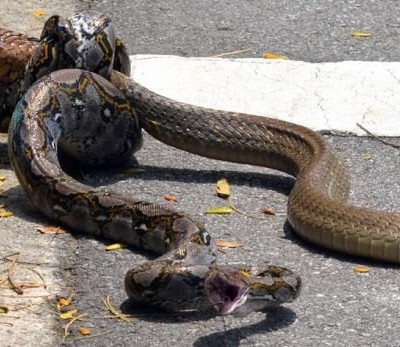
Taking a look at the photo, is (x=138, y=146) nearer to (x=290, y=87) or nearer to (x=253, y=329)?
(x=290, y=87)

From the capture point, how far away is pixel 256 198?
8031 mm

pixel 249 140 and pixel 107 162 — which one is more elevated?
pixel 249 140

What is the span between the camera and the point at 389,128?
354 inches

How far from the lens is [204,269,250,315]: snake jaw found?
605cm

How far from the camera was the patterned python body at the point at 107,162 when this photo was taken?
20.7ft

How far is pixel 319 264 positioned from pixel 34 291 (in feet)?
5.04

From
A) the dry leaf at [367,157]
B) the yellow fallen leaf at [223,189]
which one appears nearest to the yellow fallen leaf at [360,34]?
the dry leaf at [367,157]

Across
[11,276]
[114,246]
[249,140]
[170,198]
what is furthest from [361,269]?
[11,276]

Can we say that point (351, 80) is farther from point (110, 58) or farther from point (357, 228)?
point (357, 228)

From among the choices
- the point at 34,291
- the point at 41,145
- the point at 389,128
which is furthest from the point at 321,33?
the point at 34,291

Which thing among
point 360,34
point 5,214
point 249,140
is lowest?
point 5,214

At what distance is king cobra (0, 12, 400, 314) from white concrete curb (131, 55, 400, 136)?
632 mm

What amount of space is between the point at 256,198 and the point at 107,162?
40.0 inches

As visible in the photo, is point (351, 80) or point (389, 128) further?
point (351, 80)
